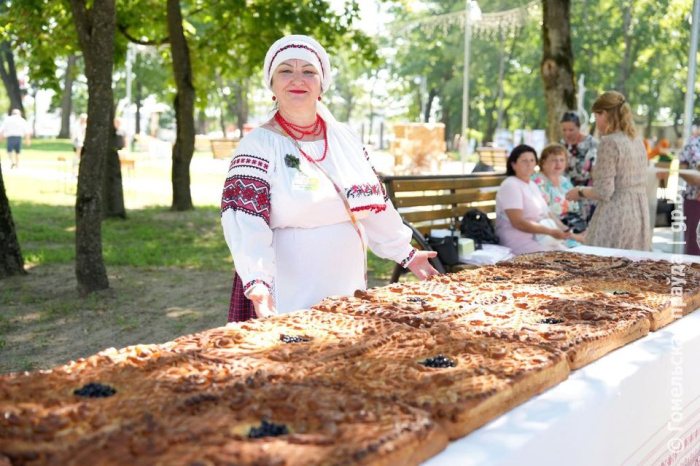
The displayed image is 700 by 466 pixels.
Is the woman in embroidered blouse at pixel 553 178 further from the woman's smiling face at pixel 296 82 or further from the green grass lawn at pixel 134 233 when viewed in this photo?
the woman's smiling face at pixel 296 82

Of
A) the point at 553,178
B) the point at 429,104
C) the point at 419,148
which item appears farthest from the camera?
the point at 429,104

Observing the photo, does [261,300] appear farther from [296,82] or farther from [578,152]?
[578,152]

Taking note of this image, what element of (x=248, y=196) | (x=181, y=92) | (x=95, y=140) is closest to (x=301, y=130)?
(x=248, y=196)

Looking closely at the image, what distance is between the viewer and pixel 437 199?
22.6ft

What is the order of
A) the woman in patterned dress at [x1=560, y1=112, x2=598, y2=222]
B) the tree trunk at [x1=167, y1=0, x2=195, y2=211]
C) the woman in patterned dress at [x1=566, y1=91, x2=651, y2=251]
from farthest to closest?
1. the tree trunk at [x1=167, y1=0, x2=195, y2=211]
2. the woman in patterned dress at [x1=560, y1=112, x2=598, y2=222]
3. the woman in patterned dress at [x1=566, y1=91, x2=651, y2=251]

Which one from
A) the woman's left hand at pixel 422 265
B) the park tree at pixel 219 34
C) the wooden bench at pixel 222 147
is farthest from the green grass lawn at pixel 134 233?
the wooden bench at pixel 222 147

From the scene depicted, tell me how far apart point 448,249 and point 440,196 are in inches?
33.4

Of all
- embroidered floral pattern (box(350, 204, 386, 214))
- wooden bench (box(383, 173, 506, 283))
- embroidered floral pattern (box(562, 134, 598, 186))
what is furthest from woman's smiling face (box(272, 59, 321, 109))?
embroidered floral pattern (box(562, 134, 598, 186))

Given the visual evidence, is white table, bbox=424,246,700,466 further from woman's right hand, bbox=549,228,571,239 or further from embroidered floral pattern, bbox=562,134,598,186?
embroidered floral pattern, bbox=562,134,598,186

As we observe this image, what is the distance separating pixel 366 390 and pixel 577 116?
21.5ft

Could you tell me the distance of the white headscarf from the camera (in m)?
3.25

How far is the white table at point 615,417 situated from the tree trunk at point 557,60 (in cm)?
717

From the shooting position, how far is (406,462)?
1561 millimetres

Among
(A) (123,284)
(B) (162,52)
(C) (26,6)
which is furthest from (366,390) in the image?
(B) (162,52)
